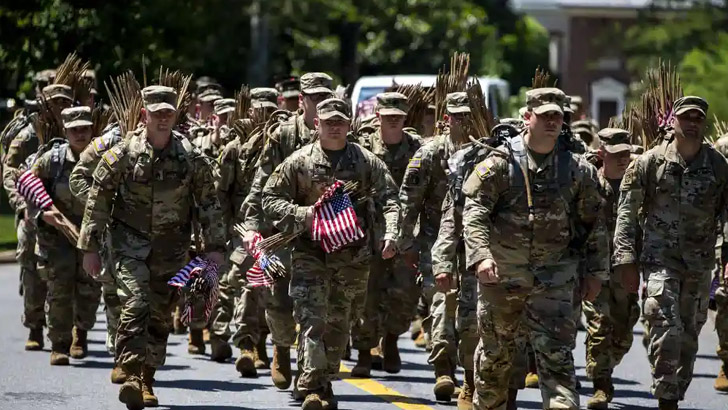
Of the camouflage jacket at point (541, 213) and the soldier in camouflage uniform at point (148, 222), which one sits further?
the soldier in camouflage uniform at point (148, 222)

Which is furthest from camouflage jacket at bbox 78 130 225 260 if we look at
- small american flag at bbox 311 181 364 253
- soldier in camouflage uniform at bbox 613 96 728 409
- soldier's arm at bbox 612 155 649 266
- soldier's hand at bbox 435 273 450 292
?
soldier in camouflage uniform at bbox 613 96 728 409

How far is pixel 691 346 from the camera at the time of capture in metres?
11.6

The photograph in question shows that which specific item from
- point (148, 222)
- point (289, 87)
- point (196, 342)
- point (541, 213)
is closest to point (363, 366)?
point (196, 342)

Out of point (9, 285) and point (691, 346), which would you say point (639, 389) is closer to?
point (691, 346)

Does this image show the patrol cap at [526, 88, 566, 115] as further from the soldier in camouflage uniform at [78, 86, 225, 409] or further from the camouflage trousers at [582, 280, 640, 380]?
the camouflage trousers at [582, 280, 640, 380]

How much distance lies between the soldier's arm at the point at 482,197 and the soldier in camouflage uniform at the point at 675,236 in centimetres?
172

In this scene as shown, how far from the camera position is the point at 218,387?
1312 cm

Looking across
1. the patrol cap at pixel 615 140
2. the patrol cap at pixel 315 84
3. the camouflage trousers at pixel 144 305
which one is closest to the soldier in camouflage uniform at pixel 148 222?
the camouflage trousers at pixel 144 305

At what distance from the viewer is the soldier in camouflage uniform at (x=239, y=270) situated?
14094 millimetres

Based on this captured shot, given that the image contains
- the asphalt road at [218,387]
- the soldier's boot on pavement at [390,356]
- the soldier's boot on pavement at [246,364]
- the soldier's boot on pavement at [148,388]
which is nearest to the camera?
the soldier's boot on pavement at [148,388]

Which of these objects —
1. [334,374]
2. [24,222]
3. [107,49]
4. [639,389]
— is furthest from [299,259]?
[107,49]

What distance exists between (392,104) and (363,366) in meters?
2.08

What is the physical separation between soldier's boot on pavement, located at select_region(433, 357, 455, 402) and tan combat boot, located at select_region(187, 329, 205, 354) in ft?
10.7

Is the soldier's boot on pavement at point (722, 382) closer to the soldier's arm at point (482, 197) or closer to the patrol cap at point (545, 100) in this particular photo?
the soldier's arm at point (482, 197)
